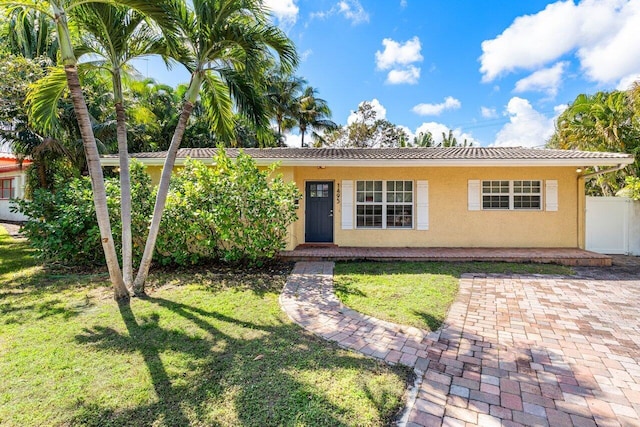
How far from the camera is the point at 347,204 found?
31.0ft

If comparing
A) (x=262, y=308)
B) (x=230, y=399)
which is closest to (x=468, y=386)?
(x=230, y=399)

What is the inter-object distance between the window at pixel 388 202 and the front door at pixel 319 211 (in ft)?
3.03

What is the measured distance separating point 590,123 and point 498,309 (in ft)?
42.9

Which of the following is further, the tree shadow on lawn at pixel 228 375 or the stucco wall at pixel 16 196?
the stucco wall at pixel 16 196

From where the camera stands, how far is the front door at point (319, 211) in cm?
969

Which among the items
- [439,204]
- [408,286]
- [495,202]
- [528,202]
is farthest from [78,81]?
[528,202]

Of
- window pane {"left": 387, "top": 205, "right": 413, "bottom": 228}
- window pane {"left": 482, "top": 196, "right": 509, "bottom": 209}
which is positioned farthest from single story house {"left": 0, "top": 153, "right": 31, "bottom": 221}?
window pane {"left": 482, "top": 196, "right": 509, "bottom": 209}

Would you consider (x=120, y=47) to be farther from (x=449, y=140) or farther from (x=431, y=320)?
(x=449, y=140)

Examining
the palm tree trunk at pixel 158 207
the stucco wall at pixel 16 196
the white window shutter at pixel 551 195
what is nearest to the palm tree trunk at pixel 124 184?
the palm tree trunk at pixel 158 207

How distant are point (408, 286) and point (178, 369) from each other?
423 centimetres

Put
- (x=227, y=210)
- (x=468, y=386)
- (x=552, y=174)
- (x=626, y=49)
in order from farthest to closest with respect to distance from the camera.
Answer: (x=626, y=49)
(x=552, y=174)
(x=227, y=210)
(x=468, y=386)

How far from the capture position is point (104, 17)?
4.83 m

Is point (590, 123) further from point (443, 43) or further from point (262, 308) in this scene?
point (262, 308)

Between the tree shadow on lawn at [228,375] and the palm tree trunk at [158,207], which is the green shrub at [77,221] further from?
the tree shadow on lawn at [228,375]
